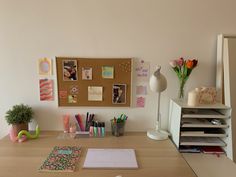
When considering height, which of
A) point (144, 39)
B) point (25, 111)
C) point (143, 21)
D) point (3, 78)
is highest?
point (143, 21)

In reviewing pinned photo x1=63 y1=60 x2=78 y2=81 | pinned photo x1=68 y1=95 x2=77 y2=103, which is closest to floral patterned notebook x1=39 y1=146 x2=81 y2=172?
pinned photo x1=68 y1=95 x2=77 y2=103

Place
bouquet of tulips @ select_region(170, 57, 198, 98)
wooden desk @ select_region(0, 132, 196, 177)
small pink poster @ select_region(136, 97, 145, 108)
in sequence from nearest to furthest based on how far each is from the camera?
1. wooden desk @ select_region(0, 132, 196, 177)
2. bouquet of tulips @ select_region(170, 57, 198, 98)
3. small pink poster @ select_region(136, 97, 145, 108)

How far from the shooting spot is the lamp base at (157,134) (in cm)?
142

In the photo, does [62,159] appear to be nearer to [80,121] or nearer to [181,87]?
[80,121]

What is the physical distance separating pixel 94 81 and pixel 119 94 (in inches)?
8.3

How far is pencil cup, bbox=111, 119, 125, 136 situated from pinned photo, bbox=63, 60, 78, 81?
1.45 ft

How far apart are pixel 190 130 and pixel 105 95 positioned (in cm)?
66

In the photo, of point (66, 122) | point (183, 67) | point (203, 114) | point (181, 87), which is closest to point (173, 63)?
point (183, 67)

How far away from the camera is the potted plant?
140 centimetres

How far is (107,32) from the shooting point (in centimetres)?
148

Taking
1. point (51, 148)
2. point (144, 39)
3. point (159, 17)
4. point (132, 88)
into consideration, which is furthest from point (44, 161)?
point (159, 17)

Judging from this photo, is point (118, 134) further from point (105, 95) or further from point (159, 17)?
point (159, 17)

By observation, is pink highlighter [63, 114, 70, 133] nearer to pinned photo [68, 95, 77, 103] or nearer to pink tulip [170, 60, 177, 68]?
pinned photo [68, 95, 77, 103]

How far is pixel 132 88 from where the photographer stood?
1.53 meters
